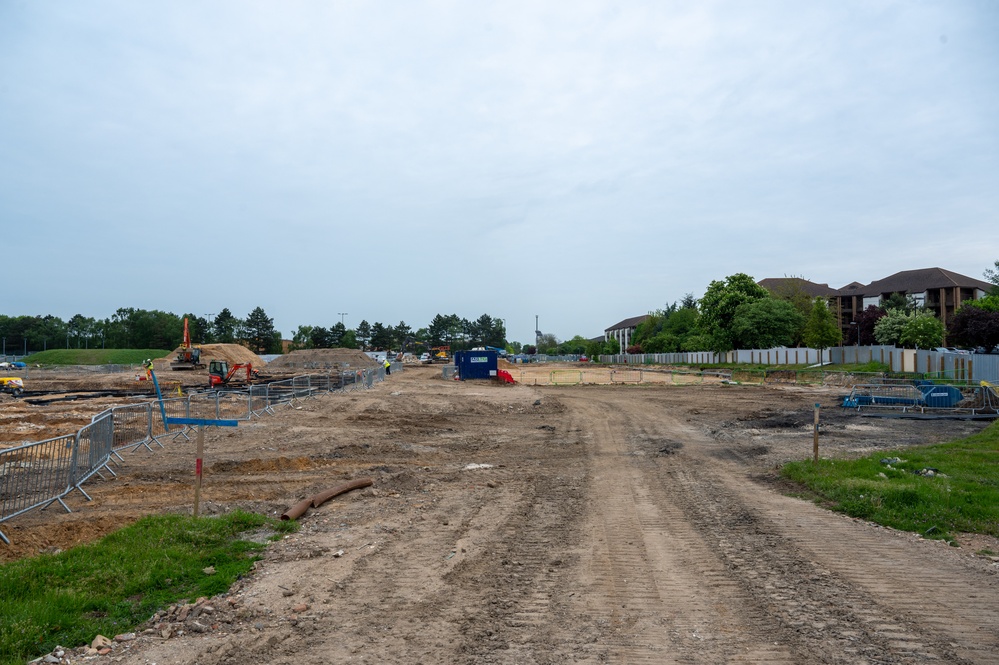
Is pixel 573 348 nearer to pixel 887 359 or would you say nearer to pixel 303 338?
pixel 303 338

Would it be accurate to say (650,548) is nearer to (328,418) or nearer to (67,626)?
(67,626)

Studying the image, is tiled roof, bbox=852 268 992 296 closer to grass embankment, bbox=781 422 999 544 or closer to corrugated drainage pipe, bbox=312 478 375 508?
grass embankment, bbox=781 422 999 544

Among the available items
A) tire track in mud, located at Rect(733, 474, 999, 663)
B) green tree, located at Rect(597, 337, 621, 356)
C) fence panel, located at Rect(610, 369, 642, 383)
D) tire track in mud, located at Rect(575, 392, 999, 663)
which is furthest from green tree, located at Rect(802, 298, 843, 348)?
green tree, located at Rect(597, 337, 621, 356)

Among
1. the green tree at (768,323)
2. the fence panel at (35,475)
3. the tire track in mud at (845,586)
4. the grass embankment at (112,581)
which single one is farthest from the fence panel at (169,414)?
the green tree at (768,323)

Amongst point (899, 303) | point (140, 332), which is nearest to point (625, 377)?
point (899, 303)

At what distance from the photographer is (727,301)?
72250 millimetres

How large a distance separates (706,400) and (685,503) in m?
25.3

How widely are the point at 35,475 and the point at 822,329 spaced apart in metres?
66.5

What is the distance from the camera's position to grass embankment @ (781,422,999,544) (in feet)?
30.1

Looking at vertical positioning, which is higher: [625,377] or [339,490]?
[339,490]

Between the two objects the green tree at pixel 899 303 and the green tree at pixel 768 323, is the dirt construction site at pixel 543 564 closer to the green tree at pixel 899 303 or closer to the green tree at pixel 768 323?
the green tree at pixel 768 323

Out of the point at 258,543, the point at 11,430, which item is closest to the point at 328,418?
the point at 11,430

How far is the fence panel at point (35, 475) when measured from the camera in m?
9.23

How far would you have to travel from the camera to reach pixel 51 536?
862 cm
